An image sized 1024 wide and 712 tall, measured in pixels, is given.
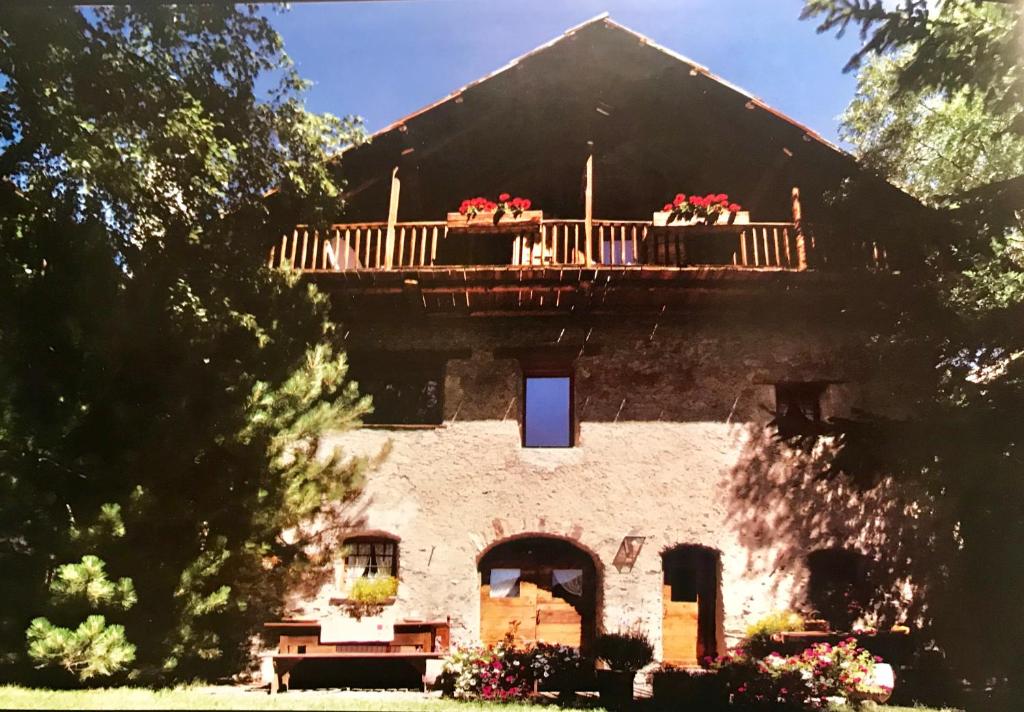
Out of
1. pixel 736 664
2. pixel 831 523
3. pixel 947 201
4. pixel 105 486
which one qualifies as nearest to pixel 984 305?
pixel 947 201

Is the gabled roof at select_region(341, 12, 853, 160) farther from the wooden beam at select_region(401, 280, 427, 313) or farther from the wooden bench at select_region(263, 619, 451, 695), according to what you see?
the wooden bench at select_region(263, 619, 451, 695)

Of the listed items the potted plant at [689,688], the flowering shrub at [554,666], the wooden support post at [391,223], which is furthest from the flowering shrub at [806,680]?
the wooden support post at [391,223]

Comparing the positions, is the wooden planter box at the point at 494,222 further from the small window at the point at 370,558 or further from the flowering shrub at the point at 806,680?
the flowering shrub at the point at 806,680

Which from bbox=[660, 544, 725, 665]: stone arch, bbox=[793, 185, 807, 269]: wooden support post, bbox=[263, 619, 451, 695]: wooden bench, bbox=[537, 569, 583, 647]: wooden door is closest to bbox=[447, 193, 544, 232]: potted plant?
bbox=[793, 185, 807, 269]: wooden support post

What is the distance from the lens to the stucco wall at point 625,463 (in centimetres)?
916

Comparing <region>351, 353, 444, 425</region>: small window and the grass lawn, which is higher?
<region>351, 353, 444, 425</region>: small window

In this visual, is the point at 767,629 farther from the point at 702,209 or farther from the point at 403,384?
the point at 403,384

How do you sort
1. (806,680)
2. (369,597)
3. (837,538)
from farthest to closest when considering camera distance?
(837,538) → (369,597) → (806,680)

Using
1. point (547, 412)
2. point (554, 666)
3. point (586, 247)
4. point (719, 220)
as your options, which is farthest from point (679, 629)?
point (719, 220)

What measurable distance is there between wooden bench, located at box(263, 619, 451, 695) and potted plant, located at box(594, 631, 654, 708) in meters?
1.99

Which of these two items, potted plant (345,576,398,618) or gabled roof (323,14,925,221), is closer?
potted plant (345,576,398,618)

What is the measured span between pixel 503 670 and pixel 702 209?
6724mm

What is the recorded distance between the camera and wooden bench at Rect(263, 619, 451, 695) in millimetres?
7926

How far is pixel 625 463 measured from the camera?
9.59 m
